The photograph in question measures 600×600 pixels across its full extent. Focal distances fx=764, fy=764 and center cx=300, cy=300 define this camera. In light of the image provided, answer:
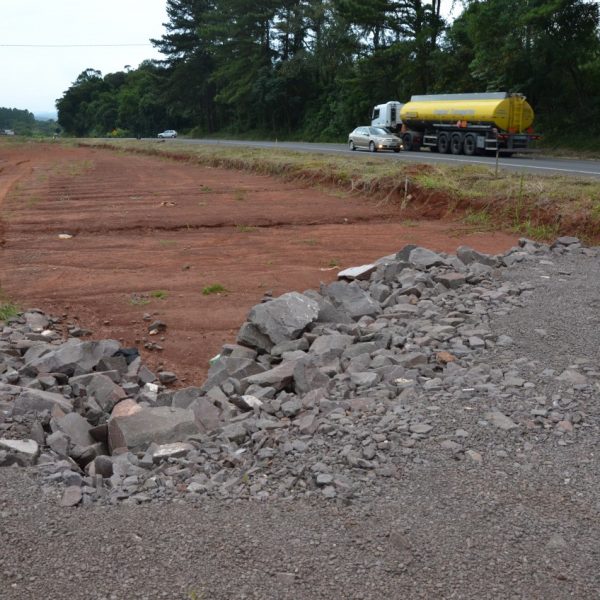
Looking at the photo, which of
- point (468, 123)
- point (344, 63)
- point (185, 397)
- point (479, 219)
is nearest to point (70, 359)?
point (185, 397)

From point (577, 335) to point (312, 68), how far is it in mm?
58091

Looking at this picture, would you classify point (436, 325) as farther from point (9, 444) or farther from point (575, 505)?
point (9, 444)

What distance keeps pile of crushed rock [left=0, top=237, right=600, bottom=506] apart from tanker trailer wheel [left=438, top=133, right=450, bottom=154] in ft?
84.5

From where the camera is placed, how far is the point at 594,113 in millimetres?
34000

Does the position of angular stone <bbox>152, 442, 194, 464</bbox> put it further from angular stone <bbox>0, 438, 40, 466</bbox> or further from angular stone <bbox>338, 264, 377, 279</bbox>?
angular stone <bbox>338, 264, 377, 279</bbox>

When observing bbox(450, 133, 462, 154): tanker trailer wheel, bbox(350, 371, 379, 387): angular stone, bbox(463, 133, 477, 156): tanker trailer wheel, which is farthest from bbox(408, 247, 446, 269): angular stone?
bbox(450, 133, 462, 154): tanker trailer wheel

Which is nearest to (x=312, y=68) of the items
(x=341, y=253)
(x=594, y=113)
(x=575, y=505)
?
(x=594, y=113)

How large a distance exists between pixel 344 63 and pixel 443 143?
87.7ft

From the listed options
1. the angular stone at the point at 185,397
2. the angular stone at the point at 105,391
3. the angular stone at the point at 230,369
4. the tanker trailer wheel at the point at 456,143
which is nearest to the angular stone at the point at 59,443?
the angular stone at the point at 105,391

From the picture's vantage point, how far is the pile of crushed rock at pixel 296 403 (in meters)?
5.03

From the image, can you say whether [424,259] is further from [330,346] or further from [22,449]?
[22,449]

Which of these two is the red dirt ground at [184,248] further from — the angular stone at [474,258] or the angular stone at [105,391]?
the angular stone at [474,258]

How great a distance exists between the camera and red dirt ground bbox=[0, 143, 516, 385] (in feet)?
33.6

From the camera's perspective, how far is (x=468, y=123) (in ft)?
107
